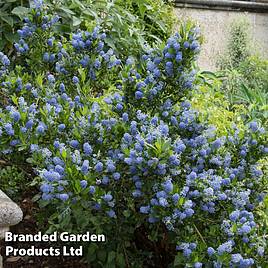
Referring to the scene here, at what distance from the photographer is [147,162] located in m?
1.98

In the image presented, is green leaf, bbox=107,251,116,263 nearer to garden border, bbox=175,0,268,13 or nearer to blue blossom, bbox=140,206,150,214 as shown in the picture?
blue blossom, bbox=140,206,150,214

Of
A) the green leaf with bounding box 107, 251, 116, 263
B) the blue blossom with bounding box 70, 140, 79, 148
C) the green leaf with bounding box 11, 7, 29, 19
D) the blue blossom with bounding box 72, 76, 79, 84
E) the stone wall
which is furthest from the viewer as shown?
the stone wall

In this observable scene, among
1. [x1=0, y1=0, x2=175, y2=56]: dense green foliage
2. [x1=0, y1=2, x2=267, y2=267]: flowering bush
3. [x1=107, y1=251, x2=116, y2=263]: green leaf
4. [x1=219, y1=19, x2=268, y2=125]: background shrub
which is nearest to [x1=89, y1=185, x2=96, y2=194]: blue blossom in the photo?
[x1=0, y1=2, x2=267, y2=267]: flowering bush

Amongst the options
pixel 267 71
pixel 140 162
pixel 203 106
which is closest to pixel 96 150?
pixel 140 162

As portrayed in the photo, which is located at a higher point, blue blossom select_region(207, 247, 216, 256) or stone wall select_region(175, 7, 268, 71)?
stone wall select_region(175, 7, 268, 71)

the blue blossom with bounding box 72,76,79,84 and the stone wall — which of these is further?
the stone wall

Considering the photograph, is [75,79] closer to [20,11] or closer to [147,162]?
[147,162]

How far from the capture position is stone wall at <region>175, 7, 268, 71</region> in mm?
6916

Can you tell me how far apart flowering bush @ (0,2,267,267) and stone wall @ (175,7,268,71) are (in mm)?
4609

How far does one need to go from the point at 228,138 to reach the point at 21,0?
72.2 inches

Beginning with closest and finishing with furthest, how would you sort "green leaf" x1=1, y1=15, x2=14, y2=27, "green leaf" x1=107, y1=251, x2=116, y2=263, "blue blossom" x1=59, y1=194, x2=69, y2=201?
1. "blue blossom" x1=59, y1=194, x2=69, y2=201
2. "green leaf" x1=107, y1=251, x2=116, y2=263
3. "green leaf" x1=1, y1=15, x2=14, y2=27

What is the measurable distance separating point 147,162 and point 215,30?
17.8ft

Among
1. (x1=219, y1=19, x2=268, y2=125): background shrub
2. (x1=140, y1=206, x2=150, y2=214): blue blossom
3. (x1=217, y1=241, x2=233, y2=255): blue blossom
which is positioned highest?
(x1=219, y1=19, x2=268, y2=125): background shrub

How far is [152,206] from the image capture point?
6.83ft
